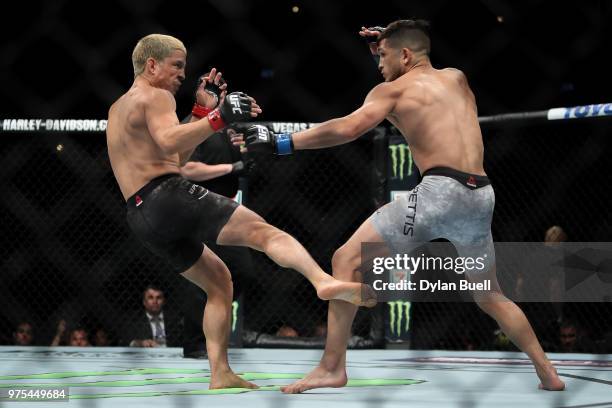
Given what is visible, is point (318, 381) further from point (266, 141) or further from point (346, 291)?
point (266, 141)

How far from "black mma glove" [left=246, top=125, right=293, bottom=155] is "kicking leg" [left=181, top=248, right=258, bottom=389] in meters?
0.39

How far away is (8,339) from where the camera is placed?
21.6 ft

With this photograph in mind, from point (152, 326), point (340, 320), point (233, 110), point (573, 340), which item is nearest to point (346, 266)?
point (340, 320)

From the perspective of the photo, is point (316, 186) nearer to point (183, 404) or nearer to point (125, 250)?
point (125, 250)

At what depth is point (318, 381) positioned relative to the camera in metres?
2.57

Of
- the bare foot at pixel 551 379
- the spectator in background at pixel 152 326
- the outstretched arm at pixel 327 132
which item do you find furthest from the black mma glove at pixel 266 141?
the spectator in background at pixel 152 326

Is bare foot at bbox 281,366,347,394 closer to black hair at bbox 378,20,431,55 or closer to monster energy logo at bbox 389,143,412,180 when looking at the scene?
black hair at bbox 378,20,431,55

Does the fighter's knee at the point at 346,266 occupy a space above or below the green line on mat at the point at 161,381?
above

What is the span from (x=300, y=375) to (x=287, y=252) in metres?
0.90

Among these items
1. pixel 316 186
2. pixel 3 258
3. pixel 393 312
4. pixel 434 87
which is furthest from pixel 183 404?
pixel 316 186

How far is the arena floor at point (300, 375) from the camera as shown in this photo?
233cm

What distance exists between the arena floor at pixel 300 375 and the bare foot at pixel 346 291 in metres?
0.26

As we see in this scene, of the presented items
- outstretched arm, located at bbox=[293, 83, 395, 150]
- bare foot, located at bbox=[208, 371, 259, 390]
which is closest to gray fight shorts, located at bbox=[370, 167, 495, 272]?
outstretched arm, located at bbox=[293, 83, 395, 150]

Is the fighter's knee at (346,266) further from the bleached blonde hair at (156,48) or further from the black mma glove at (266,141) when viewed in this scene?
the bleached blonde hair at (156,48)
